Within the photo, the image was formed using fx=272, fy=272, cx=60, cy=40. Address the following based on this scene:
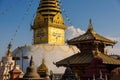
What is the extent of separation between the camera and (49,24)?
3384cm

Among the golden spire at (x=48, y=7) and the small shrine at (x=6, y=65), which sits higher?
the golden spire at (x=48, y=7)

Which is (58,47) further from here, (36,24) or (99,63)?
(99,63)

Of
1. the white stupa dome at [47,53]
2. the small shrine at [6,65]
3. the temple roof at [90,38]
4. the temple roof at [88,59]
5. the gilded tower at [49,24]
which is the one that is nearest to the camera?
the temple roof at [88,59]

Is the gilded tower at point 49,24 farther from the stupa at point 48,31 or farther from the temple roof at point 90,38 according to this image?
the temple roof at point 90,38

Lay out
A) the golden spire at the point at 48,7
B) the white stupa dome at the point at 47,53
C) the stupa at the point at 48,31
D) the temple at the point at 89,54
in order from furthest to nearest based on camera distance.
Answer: the golden spire at the point at 48,7, the stupa at the point at 48,31, the white stupa dome at the point at 47,53, the temple at the point at 89,54

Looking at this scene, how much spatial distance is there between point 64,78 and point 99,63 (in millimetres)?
1831

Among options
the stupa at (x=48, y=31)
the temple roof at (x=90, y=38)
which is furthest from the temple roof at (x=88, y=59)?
the stupa at (x=48, y=31)

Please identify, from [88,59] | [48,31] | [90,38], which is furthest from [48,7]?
[88,59]

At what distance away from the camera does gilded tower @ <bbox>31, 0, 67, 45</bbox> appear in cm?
3406

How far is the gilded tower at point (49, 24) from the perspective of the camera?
3406cm

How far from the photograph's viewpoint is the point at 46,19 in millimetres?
34469

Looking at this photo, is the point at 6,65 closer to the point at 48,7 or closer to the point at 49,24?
the point at 49,24

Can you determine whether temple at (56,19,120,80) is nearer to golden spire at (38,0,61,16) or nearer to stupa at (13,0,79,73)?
stupa at (13,0,79,73)

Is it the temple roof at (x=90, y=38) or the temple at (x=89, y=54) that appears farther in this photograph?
the temple roof at (x=90, y=38)
